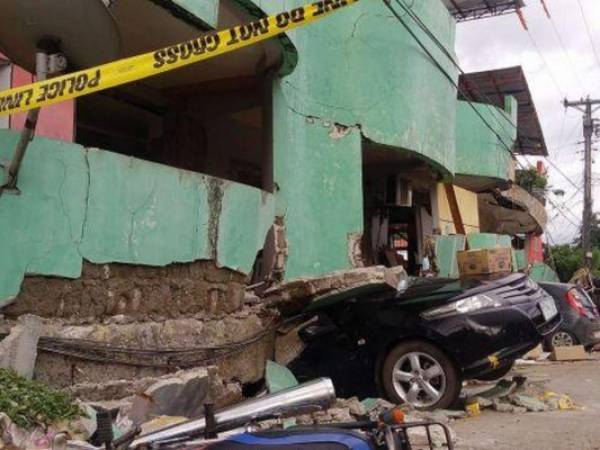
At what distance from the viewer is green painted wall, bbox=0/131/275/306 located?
478 cm

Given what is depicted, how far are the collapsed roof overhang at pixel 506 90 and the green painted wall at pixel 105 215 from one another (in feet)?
50.1

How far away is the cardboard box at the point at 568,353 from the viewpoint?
474 inches

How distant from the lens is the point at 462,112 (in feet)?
53.0

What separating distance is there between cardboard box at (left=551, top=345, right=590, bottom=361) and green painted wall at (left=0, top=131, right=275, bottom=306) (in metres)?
7.27

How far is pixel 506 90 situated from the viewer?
24500mm

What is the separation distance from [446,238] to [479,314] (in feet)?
25.2

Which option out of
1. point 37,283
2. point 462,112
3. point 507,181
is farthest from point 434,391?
point 507,181

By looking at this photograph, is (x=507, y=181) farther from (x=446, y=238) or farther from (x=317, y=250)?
(x=317, y=250)

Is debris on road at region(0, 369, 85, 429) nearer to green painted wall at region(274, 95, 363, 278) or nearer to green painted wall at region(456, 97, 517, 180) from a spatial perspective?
green painted wall at region(274, 95, 363, 278)

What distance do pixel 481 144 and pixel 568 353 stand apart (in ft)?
20.1

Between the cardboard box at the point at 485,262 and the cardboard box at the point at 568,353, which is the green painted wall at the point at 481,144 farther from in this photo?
the cardboard box at the point at 485,262

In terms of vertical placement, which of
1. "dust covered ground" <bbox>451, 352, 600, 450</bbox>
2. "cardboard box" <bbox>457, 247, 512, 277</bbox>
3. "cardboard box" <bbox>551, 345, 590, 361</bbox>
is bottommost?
"dust covered ground" <bbox>451, 352, 600, 450</bbox>

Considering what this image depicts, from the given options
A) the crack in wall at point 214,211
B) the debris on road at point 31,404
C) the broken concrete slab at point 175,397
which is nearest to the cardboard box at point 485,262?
the crack in wall at point 214,211

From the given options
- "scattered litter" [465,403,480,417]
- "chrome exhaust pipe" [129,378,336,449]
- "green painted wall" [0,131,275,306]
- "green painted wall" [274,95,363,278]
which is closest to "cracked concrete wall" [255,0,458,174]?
"green painted wall" [274,95,363,278]
